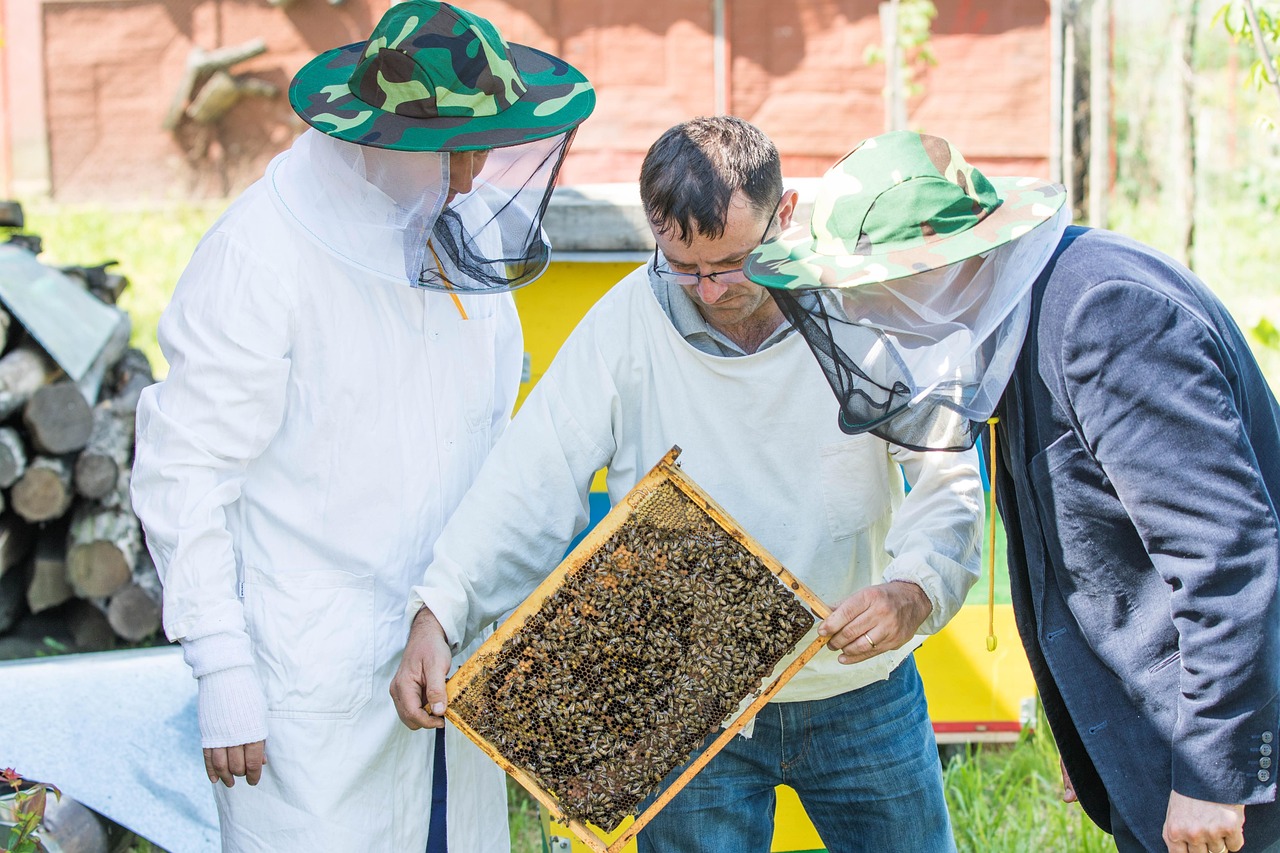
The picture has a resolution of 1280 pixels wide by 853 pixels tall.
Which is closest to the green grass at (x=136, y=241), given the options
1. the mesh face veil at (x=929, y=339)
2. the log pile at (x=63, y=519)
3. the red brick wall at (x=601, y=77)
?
the red brick wall at (x=601, y=77)

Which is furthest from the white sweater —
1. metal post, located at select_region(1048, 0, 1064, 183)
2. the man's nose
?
metal post, located at select_region(1048, 0, 1064, 183)

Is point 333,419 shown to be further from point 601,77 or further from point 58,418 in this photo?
point 601,77

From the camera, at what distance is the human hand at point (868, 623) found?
6.84ft

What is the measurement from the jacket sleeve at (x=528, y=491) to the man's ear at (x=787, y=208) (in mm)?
434

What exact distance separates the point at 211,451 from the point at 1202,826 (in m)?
1.75

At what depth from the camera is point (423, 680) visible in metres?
2.24

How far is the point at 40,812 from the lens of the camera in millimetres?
2340

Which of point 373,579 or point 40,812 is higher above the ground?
point 373,579

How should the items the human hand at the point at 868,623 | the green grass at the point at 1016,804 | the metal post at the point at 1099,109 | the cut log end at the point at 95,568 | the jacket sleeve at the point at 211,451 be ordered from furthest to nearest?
the metal post at the point at 1099,109
the cut log end at the point at 95,568
the green grass at the point at 1016,804
the jacket sleeve at the point at 211,451
the human hand at the point at 868,623

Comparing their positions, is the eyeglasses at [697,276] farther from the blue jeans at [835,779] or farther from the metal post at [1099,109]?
the metal post at [1099,109]

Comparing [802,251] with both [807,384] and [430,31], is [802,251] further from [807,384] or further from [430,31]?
[430,31]

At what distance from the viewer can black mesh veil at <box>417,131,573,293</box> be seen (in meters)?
2.37

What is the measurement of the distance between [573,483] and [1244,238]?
10522mm

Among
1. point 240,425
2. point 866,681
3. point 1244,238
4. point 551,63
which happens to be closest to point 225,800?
point 240,425
